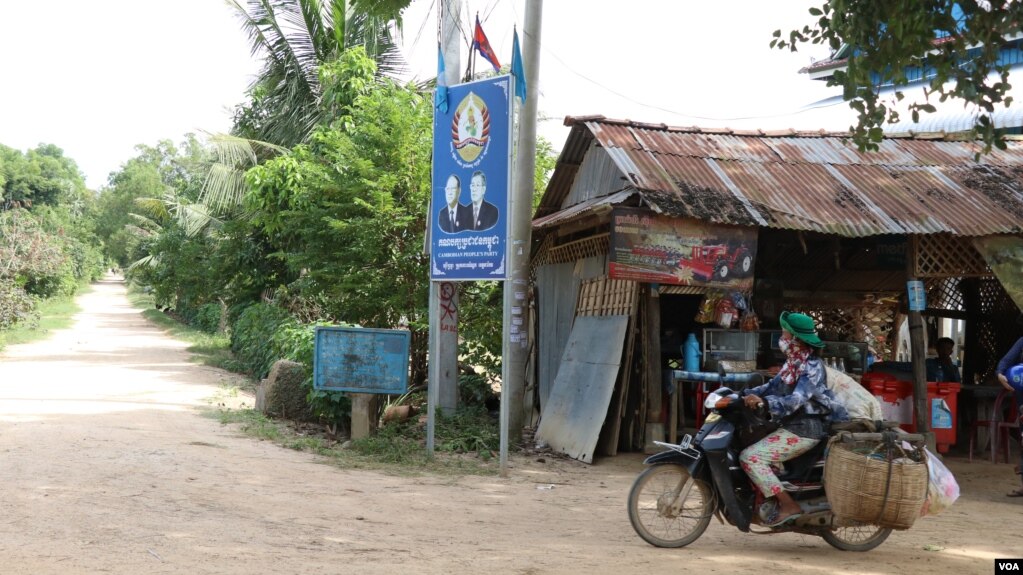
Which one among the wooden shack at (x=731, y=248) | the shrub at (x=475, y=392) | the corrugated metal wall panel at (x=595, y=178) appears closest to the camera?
the wooden shack at (x=731, y=248)

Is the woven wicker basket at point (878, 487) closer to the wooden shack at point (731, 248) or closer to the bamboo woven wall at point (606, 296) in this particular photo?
the wooden shack at point (731, 248)

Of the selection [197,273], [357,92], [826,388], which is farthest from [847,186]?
[197,273]

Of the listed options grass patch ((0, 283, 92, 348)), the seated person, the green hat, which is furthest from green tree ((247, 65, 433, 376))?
grass patch ((0, 283, 92, 348))

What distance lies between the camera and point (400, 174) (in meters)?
13.0

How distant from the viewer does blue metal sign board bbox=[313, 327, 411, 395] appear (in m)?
9.50

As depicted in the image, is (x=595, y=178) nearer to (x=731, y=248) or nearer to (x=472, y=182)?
(x=731, y=248)

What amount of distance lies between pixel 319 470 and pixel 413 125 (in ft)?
21.2

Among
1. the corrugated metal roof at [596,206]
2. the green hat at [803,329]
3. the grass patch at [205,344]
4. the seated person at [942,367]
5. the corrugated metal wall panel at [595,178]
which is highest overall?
the corrugated metal wall panel at [595,178]

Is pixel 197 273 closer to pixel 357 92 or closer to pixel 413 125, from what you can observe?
pixel 357 92

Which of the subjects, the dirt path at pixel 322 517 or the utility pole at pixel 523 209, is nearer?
the dirt path at pixel 322 517

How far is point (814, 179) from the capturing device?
10438 mm

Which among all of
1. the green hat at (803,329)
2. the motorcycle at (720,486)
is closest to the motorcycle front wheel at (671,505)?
the motorcycle at (720,486)

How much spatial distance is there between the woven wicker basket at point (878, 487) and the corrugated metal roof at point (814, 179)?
4.22 m

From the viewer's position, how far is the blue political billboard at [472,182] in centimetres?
836
